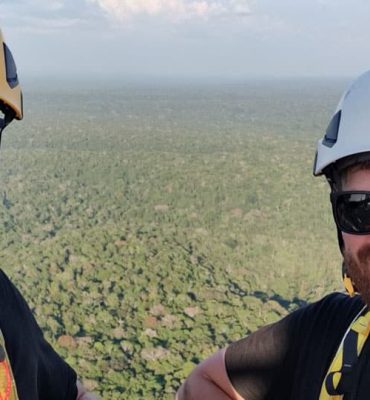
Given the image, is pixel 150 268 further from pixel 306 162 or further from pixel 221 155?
pixel 221 155

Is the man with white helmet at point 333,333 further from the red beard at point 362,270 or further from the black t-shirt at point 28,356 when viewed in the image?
the black t-shirt at point 28,356

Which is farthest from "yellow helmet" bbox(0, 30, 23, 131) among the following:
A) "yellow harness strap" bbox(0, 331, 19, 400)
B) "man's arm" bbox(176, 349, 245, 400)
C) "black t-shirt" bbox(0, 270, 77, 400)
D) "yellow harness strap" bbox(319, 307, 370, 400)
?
"yellow harness strap" bbox(319, 307, 370, 400)

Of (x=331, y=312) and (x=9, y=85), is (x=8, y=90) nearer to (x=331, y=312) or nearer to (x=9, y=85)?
(x=9, y=85)

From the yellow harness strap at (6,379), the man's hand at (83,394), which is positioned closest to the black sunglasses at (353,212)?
the yellow harness strap at (6,379)

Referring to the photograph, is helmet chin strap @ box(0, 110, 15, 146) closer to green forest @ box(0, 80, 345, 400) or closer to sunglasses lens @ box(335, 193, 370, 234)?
green forest @ box(0, 80, 345, 400)

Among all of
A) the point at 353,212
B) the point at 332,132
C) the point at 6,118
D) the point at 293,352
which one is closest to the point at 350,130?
the point at 332,132
